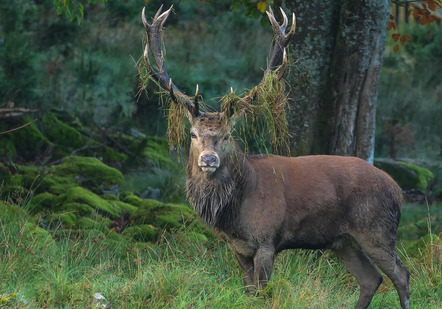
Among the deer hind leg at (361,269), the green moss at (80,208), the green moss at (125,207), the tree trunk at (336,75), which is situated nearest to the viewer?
the deer hind leg at (361,269)

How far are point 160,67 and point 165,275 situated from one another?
199 centimetres

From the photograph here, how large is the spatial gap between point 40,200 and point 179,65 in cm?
428

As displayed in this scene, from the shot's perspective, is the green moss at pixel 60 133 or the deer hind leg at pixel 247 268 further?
the green moss at pixel 60 133

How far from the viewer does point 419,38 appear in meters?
16.6

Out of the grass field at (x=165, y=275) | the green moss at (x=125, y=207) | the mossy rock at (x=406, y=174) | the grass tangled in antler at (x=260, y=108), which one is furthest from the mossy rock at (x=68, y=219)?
the mossy rock at (x=406, y=174)

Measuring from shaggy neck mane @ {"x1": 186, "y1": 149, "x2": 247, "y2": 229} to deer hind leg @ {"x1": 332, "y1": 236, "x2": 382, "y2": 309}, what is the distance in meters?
1.10

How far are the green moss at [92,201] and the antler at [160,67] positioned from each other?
2.57 meters

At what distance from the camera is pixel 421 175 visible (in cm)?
1340

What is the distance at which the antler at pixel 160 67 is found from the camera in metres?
7.20

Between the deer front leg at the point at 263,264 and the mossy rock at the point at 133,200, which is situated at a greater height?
the deer front leg at the point at 263,264

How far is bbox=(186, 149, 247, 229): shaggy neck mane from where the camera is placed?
7109 mm

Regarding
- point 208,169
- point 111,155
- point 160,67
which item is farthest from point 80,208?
point 111,155

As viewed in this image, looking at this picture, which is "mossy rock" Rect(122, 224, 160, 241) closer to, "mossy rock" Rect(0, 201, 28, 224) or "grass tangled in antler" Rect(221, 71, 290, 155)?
"mossy rock" Rect(0, 201, 28, 224)

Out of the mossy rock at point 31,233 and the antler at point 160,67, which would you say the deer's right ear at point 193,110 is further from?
the mossy rock at point 31,233
